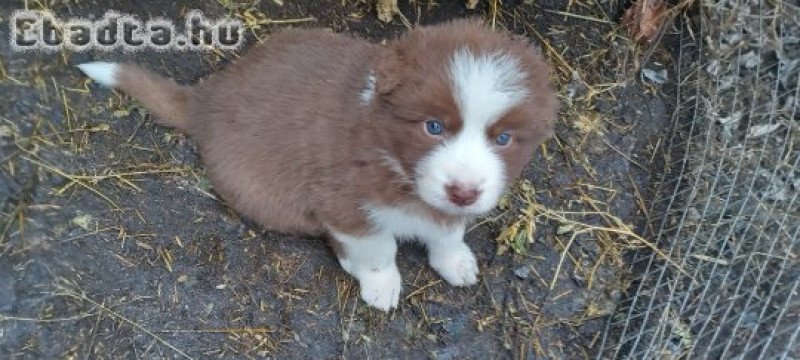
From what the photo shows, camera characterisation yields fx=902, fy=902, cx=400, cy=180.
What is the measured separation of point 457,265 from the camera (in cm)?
412

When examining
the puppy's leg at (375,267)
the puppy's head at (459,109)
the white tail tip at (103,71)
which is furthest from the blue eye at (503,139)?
the white tail tip at (103,71)

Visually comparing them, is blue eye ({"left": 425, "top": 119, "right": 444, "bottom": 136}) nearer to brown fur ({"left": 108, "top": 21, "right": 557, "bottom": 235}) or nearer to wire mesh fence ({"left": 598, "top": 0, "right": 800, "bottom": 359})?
brown fur ({"left": 108, "top": 21, "right": 557, "bottom": 235})

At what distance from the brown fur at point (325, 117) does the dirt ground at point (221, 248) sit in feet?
0.75

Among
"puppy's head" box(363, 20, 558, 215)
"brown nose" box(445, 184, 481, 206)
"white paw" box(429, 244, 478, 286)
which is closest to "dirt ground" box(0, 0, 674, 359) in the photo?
"white paw" box(429, 244, 478, 286)

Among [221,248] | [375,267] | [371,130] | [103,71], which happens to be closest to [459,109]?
[371,130]

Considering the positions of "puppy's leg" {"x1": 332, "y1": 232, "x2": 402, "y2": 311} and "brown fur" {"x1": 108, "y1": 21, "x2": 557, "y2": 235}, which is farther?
"puppy's leg" {"x1": 332, "y1": 232, "x2": 402, "y2": 311}

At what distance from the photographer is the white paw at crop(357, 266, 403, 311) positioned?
3.96 m

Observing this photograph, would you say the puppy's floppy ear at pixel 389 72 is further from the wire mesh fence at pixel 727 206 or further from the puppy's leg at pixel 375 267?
the wire mesh fence at pixel 727 206

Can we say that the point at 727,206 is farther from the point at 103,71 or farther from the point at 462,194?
the point at 103,71

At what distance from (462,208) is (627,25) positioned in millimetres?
2354

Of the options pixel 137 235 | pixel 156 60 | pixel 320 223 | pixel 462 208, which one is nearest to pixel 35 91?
pixel 156 60

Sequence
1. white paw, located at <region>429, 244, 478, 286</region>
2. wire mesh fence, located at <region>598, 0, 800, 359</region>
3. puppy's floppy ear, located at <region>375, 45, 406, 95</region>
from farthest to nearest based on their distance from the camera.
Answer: white paw, located at <region>429, 244, 478, 286</region> → wire mesh fence, located at <region>598, 0, 800, 359</region> → puppy's floppy ear, located at <region>375, 45, 406, 95</region>

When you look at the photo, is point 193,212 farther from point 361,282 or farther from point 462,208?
point 462,208

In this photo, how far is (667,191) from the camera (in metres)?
4.58
